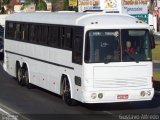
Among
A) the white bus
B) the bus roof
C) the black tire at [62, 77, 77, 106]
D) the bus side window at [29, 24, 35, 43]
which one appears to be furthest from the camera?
the bus side window at [29, 24, 35, 43]

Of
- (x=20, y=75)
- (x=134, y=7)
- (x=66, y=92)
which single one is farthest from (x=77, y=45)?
(x=134, y=7)

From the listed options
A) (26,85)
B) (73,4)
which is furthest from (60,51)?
(73,4)

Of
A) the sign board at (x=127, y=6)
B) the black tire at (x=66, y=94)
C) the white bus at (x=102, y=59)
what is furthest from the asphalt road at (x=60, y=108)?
the sign board at (x=127, y=6)

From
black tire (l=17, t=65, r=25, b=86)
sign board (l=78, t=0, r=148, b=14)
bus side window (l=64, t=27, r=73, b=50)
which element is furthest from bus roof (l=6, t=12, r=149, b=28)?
sign board (l=78, t=0, r=148, b=14)

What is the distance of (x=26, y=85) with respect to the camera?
69.9 ft

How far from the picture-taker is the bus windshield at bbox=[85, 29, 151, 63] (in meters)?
15.4

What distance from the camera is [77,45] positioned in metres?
16.0

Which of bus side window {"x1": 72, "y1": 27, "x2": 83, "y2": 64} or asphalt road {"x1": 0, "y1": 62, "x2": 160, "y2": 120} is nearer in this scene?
asphalt road {"x1": 0, "y1": 62, "x2": 160, "y2": 120}

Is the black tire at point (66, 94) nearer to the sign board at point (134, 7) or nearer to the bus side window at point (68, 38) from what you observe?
the bus side window at point (68, 38)

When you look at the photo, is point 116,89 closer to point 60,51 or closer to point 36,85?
point 60,51

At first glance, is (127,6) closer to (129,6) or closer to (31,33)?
(129,6)

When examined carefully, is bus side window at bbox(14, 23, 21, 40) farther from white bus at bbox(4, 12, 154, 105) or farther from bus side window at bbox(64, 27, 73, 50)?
bus side window at bbox(64, 27, 73, 50)

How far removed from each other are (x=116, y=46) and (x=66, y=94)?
2.25 m

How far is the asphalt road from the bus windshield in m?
1.40
